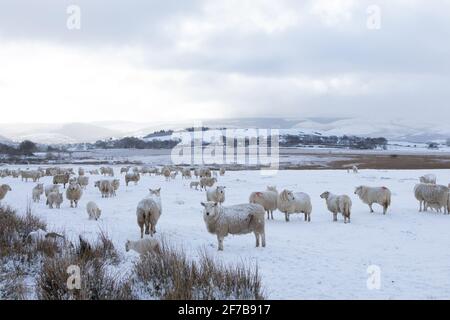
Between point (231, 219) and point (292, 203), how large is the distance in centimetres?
648

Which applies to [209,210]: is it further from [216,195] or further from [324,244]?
[216,195]

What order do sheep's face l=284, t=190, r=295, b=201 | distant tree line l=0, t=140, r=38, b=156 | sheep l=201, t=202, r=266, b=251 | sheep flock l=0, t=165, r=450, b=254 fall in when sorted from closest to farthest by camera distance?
sheep l=201, t=202, r=266, b=251
sheep flock l=0, t=165, r=450, b=254
sheep's face l=284, t=190, r=295, b=201
distant tree line l=0, t=140, r=38, b=156

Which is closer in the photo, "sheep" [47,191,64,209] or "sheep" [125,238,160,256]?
"sheep" [125,238,160,256]

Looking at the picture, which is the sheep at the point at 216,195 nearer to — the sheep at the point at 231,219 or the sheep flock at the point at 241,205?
the sheep flock at the point at 241,205

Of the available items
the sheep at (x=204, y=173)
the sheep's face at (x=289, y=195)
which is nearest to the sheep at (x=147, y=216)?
the sheep's face at (x=289, y=195)

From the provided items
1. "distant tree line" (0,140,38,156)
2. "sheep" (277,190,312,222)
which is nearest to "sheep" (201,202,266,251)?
"sheep" (277,190,312,222)

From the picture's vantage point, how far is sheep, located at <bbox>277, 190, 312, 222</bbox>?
17.5m

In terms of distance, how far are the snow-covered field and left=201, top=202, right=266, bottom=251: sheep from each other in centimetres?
47

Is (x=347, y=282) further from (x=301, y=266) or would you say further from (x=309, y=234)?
(x=309, y=234)

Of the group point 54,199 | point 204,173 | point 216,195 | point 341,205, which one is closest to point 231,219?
point 341,205

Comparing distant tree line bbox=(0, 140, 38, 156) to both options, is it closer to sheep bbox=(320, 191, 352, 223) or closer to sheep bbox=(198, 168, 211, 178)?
sheep bbox=(198, 168, 211, 178)

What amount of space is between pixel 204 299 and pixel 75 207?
16.8 meters

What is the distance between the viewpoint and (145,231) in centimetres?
1284
